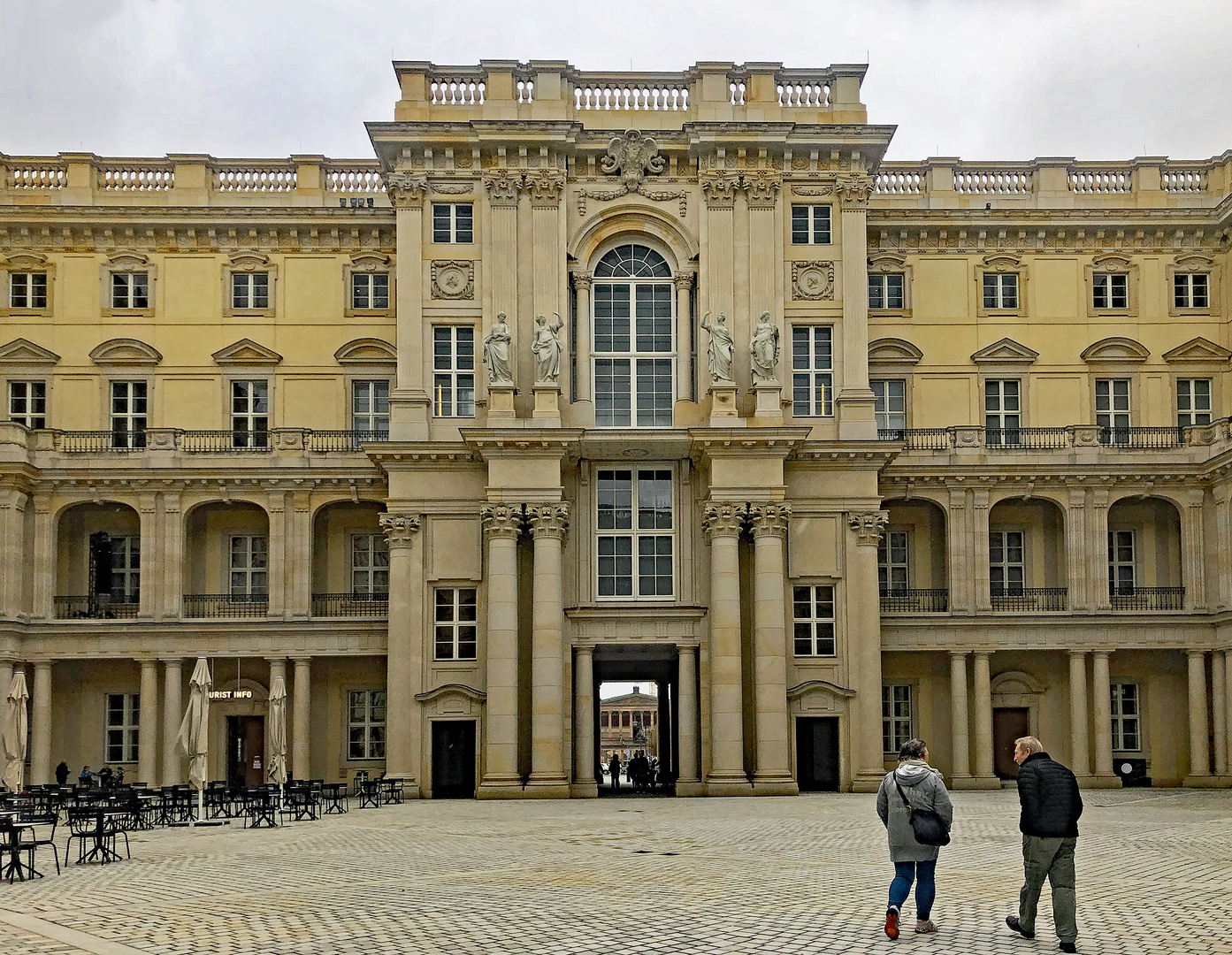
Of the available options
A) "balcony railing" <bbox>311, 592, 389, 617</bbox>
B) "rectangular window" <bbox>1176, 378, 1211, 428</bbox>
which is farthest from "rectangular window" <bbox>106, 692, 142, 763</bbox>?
"rectangular window" <bbox>1176, 378, 1211, 428</bbox>

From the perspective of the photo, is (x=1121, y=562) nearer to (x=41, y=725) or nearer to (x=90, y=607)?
(x=90, y=607)

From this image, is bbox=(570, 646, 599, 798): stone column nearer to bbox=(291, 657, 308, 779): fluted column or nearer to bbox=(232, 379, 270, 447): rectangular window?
bbox=(291, 657, 308, 779): fluted column

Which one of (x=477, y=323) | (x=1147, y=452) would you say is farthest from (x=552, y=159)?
(x=1147, y=452)

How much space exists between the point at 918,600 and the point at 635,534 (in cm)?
1156

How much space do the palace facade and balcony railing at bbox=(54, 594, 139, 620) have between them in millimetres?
149

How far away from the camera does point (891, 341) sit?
5450cm

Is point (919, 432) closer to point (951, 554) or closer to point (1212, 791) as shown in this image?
point (951, 554)

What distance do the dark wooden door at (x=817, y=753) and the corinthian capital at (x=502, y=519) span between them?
35.7 ft

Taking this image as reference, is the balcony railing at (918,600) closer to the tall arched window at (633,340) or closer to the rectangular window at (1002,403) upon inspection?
the rectangular window at (1002,403)

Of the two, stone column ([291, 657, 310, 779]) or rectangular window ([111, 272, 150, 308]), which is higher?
rectangular window ([111, 272, 150, 308])

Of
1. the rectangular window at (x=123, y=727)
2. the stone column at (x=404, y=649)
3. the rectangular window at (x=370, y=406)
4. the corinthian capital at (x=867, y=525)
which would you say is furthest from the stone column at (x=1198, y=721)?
the rectangular window at (x=123, y=727)

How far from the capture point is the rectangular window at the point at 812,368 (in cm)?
4822

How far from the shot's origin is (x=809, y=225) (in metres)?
48.6

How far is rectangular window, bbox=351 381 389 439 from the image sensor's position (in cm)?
A: 5356
